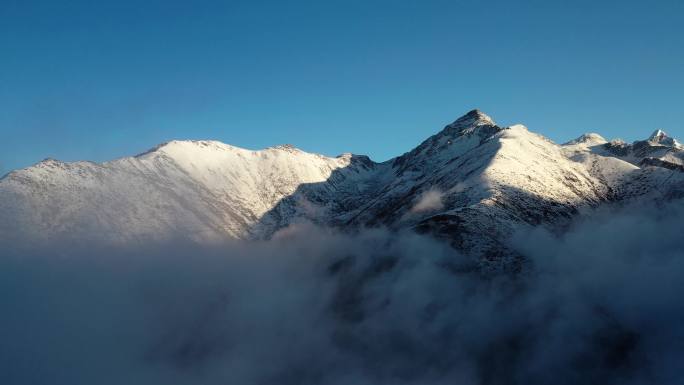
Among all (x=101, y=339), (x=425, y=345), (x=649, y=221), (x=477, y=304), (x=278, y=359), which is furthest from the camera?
(x=101, y=339)

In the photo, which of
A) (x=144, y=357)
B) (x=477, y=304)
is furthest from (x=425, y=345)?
(x=144, y=357)

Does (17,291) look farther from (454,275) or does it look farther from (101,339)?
(454,275)

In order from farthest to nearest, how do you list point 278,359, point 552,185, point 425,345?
point 278,359, point 552,185, point 425,345

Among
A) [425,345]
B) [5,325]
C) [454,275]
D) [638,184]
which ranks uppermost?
[5,325]

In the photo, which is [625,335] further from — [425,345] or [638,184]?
[638,184]

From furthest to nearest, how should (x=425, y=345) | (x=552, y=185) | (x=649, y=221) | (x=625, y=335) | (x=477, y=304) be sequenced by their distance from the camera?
(x=552, y=185), (x=649, y=221), (x=425, y=345), (x=477, y=304), (x=625, y=335)

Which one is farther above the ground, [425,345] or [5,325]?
[5,325]

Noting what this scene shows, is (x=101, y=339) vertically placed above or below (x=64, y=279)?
below

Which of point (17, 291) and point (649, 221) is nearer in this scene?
point (649, 221)

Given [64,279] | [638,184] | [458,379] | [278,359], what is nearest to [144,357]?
[64,279]
